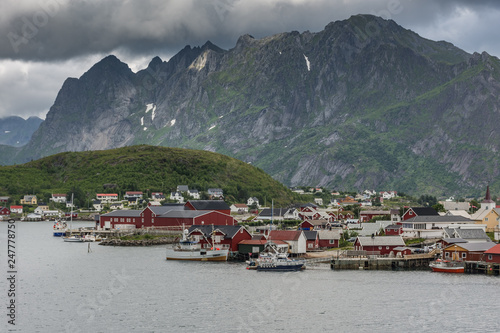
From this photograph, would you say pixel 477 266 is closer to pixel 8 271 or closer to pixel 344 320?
pixel 344 320

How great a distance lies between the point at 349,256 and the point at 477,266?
52.9 feet

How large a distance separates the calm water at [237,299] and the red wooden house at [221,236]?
7091 mm

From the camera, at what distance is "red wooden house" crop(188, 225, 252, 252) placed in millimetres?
94188

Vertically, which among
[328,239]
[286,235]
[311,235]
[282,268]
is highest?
[286,235]

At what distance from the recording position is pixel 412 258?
8450 centimetres

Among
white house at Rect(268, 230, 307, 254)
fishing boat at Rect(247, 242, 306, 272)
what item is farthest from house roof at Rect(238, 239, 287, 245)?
fishing boat at Rect(247, 242, 306, 272)

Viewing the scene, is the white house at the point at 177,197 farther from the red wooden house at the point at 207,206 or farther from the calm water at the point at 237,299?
the calm water at the point at 237,299

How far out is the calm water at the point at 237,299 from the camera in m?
52.4

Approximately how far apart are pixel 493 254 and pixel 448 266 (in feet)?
17.8

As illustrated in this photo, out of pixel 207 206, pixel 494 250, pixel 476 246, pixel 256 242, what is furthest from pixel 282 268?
pixel 207 206

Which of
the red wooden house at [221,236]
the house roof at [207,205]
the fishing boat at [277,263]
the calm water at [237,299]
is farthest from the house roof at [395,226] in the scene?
the house roof at [207,205]

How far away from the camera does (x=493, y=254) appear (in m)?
78.9

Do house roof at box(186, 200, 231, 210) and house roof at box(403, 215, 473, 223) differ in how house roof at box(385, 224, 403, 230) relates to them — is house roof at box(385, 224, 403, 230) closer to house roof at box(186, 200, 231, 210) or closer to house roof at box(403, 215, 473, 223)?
house roof at box(403, 215, 473, 223)

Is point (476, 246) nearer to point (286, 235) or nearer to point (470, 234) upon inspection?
point (470, 234)
